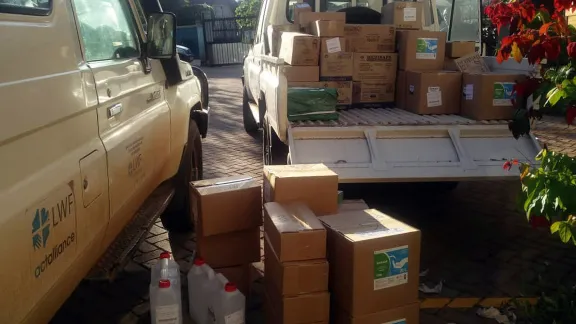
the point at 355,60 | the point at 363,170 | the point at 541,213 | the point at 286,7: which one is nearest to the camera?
the point at 541,213

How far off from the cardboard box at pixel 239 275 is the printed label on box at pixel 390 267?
3.57 feet

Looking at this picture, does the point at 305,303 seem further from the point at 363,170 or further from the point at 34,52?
the point at 34,52

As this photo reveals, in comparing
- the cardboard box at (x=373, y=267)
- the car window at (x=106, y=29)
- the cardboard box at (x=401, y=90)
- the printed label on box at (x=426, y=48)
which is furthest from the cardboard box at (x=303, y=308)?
the printed label on box at (x=426, y=48)

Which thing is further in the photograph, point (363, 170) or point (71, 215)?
point (363, 170)

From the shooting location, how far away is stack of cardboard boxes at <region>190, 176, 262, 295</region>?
3562 millimetres

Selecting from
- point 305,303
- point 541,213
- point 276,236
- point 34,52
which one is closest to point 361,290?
point 305,303

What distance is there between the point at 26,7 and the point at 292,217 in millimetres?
1728

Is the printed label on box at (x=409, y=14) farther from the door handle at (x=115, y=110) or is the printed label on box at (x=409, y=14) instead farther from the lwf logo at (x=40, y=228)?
the lwf logo at (x=40, y=228)

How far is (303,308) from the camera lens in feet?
9.85

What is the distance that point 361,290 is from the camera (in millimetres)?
2961

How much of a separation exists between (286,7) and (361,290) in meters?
4.80

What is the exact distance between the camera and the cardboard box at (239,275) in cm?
371

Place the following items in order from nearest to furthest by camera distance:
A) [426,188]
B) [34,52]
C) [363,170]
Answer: [34,52] → [363,170] → [426,188]

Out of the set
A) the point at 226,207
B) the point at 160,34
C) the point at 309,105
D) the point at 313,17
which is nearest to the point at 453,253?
the point at 309,105
